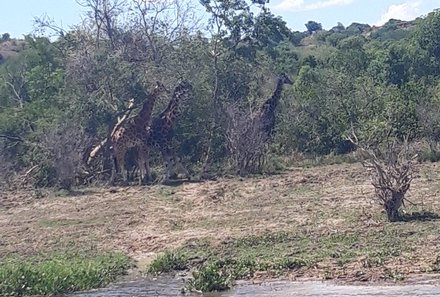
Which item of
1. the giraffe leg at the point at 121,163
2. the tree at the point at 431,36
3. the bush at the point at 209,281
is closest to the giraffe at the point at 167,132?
the giraffe leg at the point at 121,163

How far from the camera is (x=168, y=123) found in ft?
75.8

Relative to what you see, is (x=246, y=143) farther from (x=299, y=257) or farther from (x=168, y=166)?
(x=299, y=257)

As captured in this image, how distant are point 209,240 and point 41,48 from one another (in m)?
18.2

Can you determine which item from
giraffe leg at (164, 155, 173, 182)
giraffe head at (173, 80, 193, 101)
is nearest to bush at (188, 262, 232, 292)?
giraffe leg at (164, 155, 173, 182)

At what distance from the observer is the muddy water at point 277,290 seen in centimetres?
1062

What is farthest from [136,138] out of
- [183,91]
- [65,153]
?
[183,91]

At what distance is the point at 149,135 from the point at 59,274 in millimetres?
10801

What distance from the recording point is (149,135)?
74.4 ft

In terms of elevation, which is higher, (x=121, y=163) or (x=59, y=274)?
(x=121, y=163)

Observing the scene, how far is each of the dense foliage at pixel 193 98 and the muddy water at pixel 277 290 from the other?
9811 millimetres

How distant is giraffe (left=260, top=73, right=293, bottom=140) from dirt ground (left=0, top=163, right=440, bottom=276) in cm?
267

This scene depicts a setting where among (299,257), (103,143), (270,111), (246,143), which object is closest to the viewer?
(299,257)

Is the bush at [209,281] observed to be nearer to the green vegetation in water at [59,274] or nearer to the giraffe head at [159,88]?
the green vegetation in water at [59,274]

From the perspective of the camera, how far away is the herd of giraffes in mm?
22328
